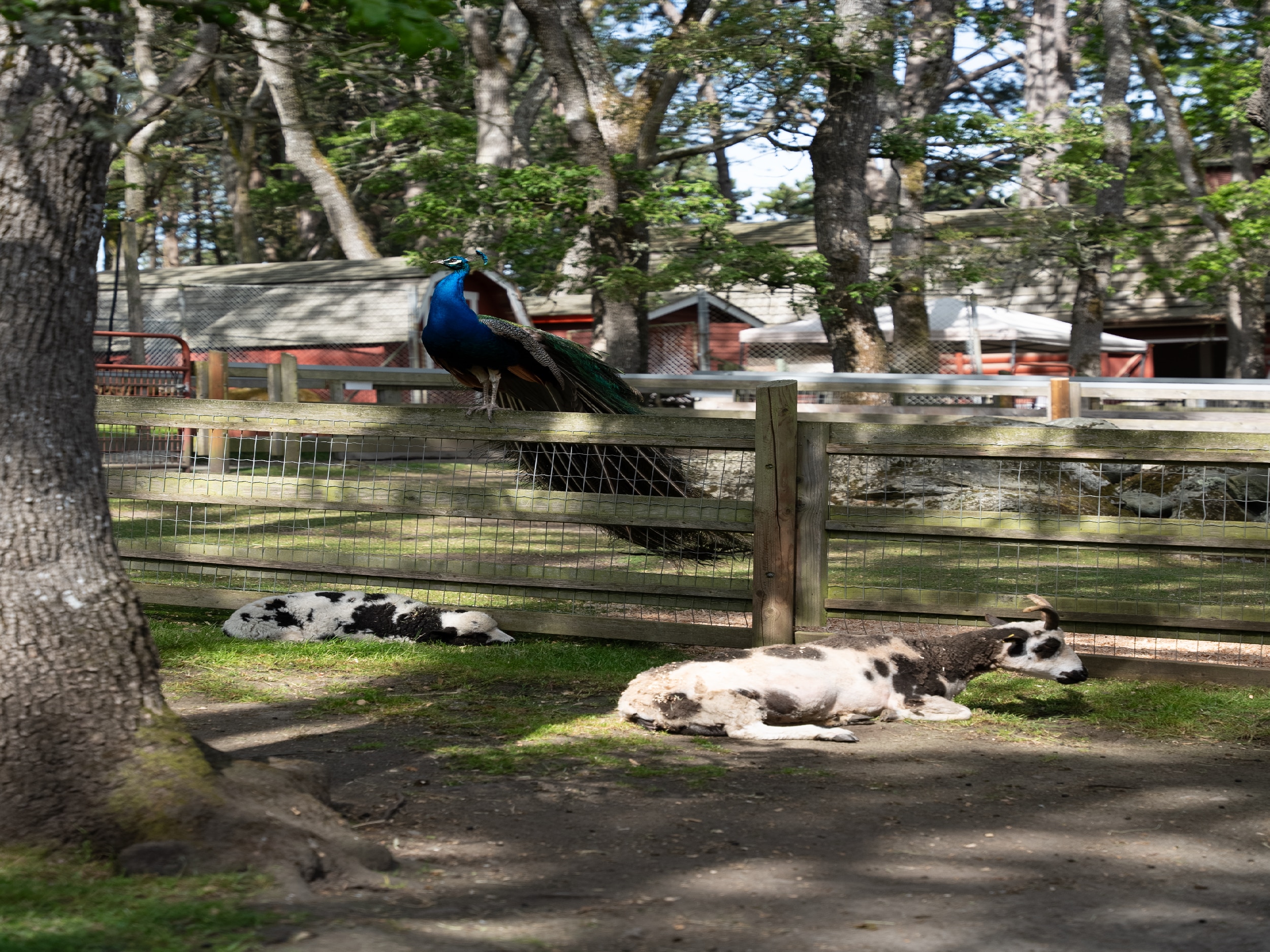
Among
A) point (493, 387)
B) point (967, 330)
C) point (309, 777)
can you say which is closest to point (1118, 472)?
point (493, 387)

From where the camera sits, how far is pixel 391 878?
3520mm

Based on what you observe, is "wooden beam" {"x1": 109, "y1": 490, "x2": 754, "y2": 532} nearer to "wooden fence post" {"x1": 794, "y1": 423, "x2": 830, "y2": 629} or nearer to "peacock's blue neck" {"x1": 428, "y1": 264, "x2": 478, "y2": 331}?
"wooden fence post" {"x1": 794, "y1": 423, "x2": 830, "y2": 629}

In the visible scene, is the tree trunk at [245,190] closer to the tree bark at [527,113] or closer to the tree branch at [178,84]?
the tree bark at [527,113]

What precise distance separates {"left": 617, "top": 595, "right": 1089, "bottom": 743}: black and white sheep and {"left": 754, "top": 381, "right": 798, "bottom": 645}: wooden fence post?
0.39 metres

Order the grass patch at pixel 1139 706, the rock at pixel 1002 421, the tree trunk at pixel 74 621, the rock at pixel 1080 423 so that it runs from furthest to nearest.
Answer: the rock at pixel 1080 423 < the rock at pixel 1002 421 < the grass patch at pixel 1139 706 < the tree trunk at pixel 74 621

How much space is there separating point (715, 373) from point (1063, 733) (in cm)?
1004

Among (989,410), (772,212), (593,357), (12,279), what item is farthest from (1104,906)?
(772,212)

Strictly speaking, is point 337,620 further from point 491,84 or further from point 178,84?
point 491,84

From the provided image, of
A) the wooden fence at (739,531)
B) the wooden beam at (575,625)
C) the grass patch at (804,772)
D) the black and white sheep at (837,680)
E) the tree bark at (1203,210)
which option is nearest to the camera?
the grass patch at (804,772)

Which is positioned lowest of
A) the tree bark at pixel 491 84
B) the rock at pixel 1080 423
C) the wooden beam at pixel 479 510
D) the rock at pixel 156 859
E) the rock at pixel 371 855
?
the rock at pixel 371 855

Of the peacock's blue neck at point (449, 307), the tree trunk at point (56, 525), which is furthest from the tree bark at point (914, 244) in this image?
the tree trunk at point (56, 525)

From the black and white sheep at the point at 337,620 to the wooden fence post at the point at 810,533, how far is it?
177 centimetres

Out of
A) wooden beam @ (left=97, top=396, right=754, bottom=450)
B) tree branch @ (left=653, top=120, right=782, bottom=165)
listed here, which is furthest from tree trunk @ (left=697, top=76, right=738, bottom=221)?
wooden beam @ (left=97, top=396, right=754, bottom=450)

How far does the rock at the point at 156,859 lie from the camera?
3412 mm
